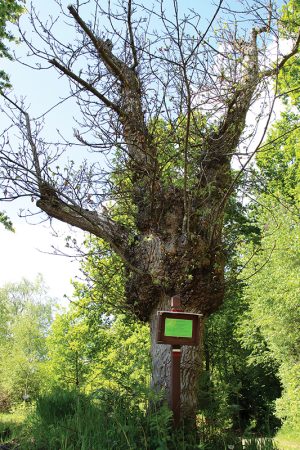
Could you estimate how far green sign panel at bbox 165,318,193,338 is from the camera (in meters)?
4.16

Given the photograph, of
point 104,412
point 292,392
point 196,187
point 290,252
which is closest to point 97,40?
point 196,187

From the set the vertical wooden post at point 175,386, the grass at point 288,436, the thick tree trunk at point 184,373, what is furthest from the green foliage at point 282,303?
the vertical wooden post at point 175,386

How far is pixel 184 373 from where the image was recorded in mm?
4660

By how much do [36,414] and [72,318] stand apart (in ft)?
51.5

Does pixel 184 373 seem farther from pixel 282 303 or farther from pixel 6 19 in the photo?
pixel 282 303

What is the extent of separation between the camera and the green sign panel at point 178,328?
4.16 metres

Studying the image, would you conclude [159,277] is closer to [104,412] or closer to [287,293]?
[104,412]

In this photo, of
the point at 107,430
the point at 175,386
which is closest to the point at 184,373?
the point at 175,386

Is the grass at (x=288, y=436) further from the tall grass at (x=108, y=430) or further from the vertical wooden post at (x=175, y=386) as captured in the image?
the vertical wooden post at (x=175, y=386)

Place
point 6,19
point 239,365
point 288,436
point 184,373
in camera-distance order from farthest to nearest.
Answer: point 239,365 → point 288,436 → point 6,19 → point 184,373

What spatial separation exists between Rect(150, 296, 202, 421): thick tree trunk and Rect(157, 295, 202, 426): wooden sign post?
0.31 meters

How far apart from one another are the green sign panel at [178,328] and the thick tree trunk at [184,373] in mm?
584

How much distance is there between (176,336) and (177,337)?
0.05 feet

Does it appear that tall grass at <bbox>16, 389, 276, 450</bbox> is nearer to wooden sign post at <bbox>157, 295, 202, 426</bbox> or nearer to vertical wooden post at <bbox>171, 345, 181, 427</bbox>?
vertical wooden post at <bbox>171, 345, 181, 427</bbox>
